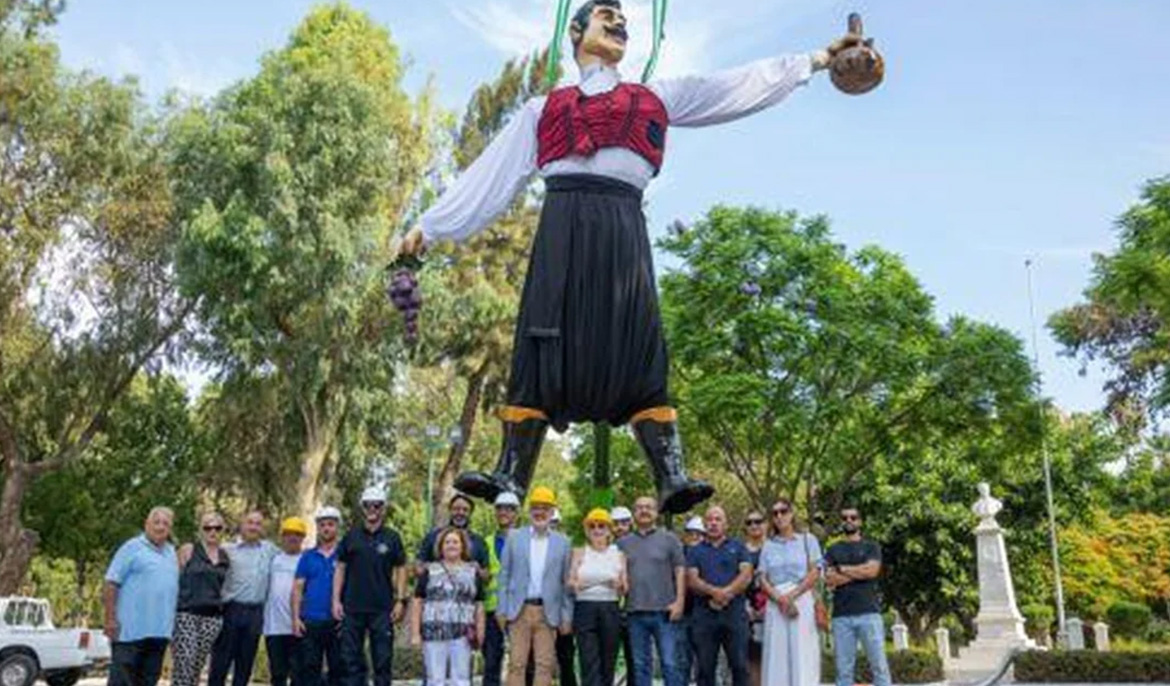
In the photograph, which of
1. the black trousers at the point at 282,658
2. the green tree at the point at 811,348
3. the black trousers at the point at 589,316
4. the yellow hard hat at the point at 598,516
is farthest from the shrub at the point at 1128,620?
the black trousers at the point at 589,316

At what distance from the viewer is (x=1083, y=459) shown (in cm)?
3456

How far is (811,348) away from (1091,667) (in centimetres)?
652

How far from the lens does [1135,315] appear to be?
2386cm

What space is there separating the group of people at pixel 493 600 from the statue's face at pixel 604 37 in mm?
2190

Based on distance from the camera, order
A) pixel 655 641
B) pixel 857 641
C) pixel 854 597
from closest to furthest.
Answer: pixel 655 641, pixel 854 597, pixel 857 641

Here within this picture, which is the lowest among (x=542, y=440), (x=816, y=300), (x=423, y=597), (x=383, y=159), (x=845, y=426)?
(x=423, y=597)

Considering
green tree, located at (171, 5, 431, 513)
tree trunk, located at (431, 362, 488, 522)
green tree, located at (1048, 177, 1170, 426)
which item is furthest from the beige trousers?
tree trunk, located at (431, 362, 488, 522)

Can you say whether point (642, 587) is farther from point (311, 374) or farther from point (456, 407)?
point (456, 407)

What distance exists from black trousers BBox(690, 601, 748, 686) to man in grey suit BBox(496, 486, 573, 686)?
3.50ft

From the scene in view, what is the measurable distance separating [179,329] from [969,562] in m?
21.4

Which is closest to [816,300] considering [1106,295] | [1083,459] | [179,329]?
[1106,295]

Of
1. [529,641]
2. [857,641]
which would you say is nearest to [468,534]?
[529,641]

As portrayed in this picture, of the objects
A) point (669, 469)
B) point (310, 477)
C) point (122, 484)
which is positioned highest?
point (122, 484)

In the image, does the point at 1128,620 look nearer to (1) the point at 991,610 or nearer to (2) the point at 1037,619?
(2) the point at 1037,619
